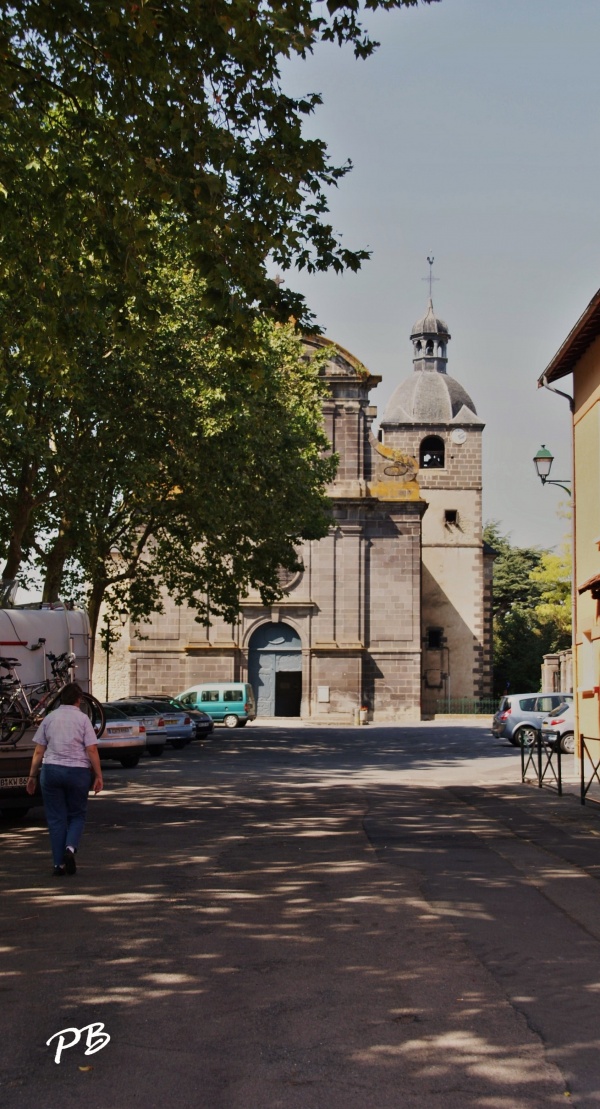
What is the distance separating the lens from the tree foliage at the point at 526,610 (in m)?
68.9

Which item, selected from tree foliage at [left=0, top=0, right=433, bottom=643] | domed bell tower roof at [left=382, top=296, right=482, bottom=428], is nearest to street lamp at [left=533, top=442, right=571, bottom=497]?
tree foliage at [left=0, top=0, right=433, bottom=643]

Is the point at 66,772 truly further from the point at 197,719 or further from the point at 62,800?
the point at 197,719

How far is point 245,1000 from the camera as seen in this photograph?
21.8 ft

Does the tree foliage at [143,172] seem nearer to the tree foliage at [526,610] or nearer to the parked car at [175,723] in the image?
the parked car at [175,723]

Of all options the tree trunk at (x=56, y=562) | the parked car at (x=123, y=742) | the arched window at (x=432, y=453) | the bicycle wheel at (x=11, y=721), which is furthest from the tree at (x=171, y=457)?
the arched window at (x=432, y=453)

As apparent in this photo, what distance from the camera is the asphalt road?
530 cm

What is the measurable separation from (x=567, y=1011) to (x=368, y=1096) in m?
1.77

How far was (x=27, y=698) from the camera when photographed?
55.9 ft

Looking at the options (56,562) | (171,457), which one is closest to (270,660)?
(56,562)

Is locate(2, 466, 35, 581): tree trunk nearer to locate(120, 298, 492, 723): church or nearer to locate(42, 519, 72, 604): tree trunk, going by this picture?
locate(42, 519, 72, 604): tree trunk

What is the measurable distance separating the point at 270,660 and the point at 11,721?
40.9 meters

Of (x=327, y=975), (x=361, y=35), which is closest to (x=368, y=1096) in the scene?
Answer: (x=327, y=975)

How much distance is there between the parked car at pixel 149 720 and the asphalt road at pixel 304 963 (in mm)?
16096

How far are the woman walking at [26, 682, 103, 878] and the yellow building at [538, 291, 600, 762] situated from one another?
1252cm
